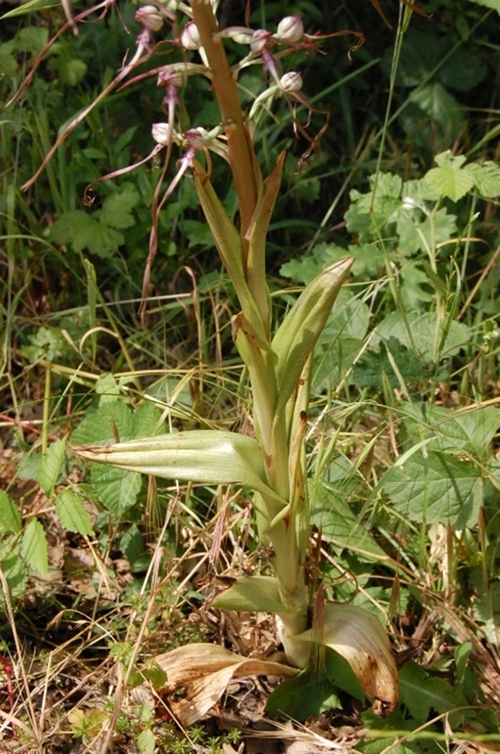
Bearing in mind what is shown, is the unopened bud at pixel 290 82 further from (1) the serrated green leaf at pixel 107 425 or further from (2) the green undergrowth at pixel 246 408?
(1) the serrated green leaf at pixel 107 425

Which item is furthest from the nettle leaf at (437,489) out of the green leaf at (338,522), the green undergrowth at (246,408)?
the green leaf at (338,522)

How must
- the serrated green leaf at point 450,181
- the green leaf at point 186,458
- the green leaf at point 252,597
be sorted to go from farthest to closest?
the serrated green leaf at point 450,181, the green leaf at point 252,597, the green leaf at point 186,458

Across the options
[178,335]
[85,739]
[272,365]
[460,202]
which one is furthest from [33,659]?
[460,202]

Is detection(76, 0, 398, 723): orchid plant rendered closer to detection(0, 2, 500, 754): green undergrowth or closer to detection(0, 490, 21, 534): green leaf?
detection(0, 2, 500, 754): green undergrowth

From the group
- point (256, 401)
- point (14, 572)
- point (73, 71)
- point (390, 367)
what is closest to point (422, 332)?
point (390, 367)

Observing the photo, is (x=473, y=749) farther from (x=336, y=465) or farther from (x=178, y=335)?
(x=178, y=335)

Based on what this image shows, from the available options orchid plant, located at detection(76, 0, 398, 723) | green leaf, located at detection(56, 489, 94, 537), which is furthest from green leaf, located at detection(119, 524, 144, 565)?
orchid plant, located at detection(76, 0, 398, 723)

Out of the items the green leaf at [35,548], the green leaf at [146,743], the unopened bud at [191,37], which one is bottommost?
the green leaf at [146,743]
